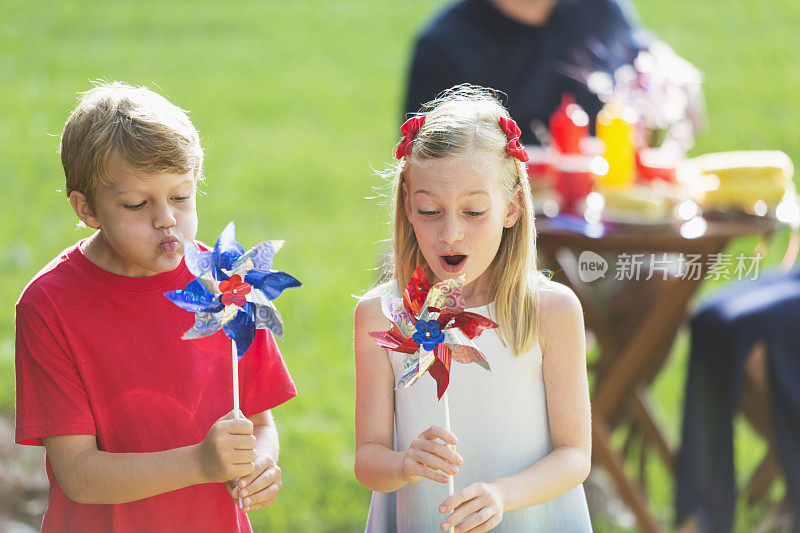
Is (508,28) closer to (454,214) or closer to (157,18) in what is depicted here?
(454,214)

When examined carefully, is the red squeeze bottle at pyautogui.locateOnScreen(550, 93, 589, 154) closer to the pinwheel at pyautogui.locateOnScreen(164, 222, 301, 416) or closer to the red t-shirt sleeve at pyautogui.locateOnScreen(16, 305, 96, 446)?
the pinwheel at pyautogui.locateOnScreen(164, 222, 301, 416)

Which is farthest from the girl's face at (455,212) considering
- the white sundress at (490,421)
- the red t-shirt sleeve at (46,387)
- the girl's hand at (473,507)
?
the red t-shirt sleeve at (46,387)

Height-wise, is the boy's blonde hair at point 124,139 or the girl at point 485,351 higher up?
the boy's blonde hair at point 124,139

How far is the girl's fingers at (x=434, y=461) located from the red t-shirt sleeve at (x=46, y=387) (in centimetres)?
58

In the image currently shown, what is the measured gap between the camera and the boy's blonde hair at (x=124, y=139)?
1.74 meters

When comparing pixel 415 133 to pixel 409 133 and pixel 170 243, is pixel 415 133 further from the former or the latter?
pixel 170 243

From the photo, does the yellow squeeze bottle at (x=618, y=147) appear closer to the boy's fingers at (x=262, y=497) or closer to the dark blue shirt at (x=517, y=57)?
the dark blue shirt at (x=517, y=57)

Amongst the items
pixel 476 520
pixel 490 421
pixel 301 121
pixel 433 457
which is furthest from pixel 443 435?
pixel 301 121

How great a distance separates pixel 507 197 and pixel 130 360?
732mm

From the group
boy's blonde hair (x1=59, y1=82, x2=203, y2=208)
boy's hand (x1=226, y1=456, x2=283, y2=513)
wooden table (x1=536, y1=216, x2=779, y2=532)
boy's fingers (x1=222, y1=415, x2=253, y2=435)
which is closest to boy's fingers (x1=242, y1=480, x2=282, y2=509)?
boy's hand (x1=226, y1=456, x2=283, y2=513)

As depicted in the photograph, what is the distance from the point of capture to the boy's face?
1746 millimetres

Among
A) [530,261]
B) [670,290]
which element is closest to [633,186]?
[670,290]

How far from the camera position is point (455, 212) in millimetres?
1789

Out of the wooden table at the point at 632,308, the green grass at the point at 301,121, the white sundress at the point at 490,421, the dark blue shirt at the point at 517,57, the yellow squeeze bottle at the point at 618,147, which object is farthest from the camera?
the green grass at the point at 301,121
